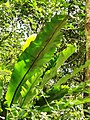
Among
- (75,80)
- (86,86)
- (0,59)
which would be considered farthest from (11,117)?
(75,80)

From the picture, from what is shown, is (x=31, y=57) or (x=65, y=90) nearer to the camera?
(x=31, y=57)

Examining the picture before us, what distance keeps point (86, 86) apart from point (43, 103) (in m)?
0.36

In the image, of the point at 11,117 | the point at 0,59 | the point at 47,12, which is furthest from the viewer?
the point at 47,12

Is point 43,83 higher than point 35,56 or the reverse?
the reverse

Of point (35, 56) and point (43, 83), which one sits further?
point (43, 83)

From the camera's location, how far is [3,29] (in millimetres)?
5059

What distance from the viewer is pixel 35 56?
2346 millimetres

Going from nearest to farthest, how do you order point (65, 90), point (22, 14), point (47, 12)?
point (65, 90) → point (47, 12) → point (22, 14)

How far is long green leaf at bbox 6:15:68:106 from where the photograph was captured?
2.17 metres

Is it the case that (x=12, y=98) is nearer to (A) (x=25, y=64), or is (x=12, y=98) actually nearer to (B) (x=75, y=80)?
(A) (x=25, y=64)

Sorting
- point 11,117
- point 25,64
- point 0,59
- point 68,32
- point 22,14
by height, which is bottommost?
point 11,117

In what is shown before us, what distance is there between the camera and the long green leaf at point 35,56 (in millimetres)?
2172

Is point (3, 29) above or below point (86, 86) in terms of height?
above

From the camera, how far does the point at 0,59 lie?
4504mm
